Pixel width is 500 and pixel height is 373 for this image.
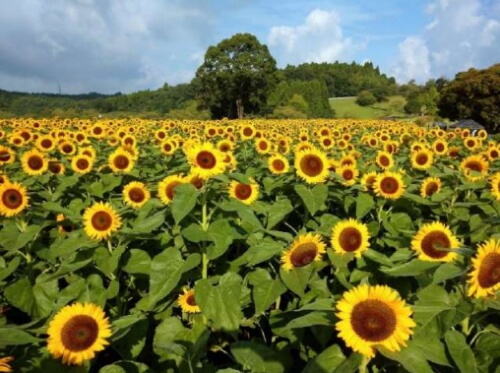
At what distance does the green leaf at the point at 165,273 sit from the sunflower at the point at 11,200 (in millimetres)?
1771

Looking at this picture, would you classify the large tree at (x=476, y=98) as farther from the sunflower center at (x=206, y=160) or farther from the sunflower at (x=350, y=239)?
the sunflower center at (x=206, y=160)

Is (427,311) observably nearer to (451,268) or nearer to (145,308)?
(451,268)

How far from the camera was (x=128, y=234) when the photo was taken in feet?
10.3

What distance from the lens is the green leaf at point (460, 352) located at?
194 cm

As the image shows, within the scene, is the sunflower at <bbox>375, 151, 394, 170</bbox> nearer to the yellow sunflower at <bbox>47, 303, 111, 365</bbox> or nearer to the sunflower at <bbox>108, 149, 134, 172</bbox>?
the sunflower at <bbox>108, 149, 134, 172</bbox>

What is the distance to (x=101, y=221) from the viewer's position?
3582mm

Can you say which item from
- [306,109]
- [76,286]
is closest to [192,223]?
[76,286]

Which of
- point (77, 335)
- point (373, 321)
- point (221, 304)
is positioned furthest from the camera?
point (221, 304)

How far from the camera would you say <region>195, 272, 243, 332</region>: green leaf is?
274 centimetres

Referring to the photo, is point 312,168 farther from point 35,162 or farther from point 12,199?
point 35,162

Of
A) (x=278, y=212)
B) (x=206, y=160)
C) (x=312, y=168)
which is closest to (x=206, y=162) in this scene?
(x=206, y=160)

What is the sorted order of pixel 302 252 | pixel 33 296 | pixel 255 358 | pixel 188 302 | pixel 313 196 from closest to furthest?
pixel 255 358
pixel 302 252
pixel 33 296
pixel 188 302
pixel 313 196

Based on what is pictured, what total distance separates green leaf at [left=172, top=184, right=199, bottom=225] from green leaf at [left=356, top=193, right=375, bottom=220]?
6.00ft

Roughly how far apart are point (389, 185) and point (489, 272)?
2.58 m
